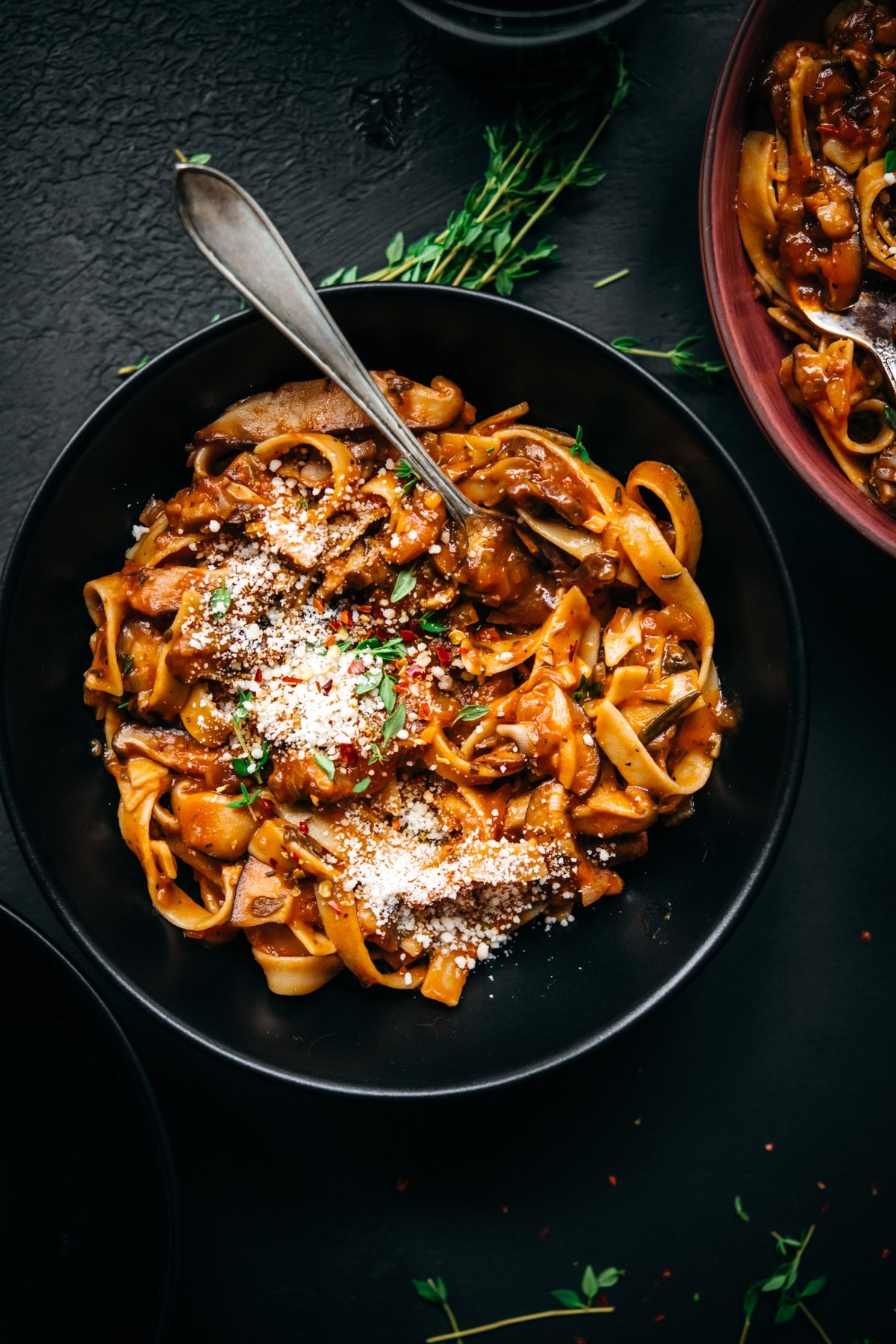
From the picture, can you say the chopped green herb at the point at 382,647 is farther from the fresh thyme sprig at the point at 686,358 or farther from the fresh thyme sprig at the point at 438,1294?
the fresh thyme sprig at the point at 438,1294

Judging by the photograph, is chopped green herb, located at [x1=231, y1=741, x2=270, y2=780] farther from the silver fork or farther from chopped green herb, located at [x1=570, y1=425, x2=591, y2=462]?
the silver fork

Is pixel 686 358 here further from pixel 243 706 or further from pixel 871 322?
pixel 243 706

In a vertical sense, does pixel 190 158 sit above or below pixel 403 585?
above

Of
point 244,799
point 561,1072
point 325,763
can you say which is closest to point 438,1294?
point 561,1072

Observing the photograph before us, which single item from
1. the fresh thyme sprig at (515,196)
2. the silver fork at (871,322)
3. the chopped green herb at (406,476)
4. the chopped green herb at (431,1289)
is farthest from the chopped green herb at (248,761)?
the silver fork at (871,322)

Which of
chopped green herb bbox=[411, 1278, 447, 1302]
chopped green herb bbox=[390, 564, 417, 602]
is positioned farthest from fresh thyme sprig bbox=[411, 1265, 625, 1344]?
chopped green herb bbox=[390, 564, 417, 602]

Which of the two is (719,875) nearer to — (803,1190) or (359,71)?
(803,1190)
